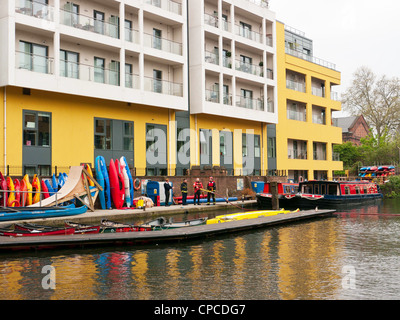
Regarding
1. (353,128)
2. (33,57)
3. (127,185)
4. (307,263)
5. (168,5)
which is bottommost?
(307,263)

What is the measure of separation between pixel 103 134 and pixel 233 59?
45.1 feet

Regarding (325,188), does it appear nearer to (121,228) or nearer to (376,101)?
(121,228)

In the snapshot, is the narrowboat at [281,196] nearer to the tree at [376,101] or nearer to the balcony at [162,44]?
the balcony at [162,44]

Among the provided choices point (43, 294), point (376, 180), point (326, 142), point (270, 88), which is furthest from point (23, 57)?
point (376, 180)

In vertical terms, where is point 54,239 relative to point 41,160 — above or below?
below

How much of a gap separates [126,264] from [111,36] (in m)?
20.7

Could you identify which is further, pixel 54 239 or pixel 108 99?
pixel 108 99

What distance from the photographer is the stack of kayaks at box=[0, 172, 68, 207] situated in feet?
71.2

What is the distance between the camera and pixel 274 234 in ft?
59.2

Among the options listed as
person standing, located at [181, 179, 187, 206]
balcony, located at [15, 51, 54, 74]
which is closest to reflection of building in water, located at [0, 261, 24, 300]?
balcony, located at [15, 51, 54, 74]

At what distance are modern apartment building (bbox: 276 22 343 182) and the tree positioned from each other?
1802 centimetres

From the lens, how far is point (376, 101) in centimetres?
6931

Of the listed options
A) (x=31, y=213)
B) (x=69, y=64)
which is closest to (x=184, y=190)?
(x=69, y=64)
